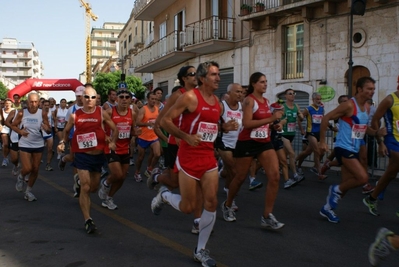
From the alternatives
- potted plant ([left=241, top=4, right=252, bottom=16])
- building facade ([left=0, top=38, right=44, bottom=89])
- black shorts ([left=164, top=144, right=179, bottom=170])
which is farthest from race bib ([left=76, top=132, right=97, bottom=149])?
building facade ([left=0, top=38, right=44, bottom=89])

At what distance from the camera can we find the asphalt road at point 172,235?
487 cm

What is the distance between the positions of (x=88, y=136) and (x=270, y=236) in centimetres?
254

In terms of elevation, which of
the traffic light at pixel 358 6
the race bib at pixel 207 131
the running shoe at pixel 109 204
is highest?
the traffic light at pixel 358 6

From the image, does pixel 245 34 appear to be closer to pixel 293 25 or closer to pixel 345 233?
pixel 293 25

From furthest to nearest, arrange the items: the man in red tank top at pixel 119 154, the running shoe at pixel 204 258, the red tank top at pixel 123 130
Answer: the red tank top at pixel 123 130 < the man in red tank top at pixel 119 154 < the running shoe at pixel 204 258

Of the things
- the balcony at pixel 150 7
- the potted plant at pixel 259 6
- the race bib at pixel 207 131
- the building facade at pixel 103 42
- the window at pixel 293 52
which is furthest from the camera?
the building facade at pixel 103 42

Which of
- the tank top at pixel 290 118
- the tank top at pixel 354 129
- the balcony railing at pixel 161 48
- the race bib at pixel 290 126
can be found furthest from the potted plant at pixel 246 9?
the tank top at pixel 354 129

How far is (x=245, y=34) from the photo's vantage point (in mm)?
21500

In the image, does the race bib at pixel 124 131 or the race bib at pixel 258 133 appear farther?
the race bib at pixel 124 131

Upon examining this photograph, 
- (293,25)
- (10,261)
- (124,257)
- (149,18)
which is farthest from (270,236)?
(149,18)

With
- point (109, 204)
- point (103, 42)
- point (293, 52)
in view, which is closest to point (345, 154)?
point (109, 204)

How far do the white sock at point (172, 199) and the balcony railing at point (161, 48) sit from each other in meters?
21.1

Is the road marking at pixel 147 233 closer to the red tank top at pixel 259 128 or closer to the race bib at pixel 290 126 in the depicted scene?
the red tank top at pixel 259 128

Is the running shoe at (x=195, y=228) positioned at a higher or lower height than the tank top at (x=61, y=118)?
lower
